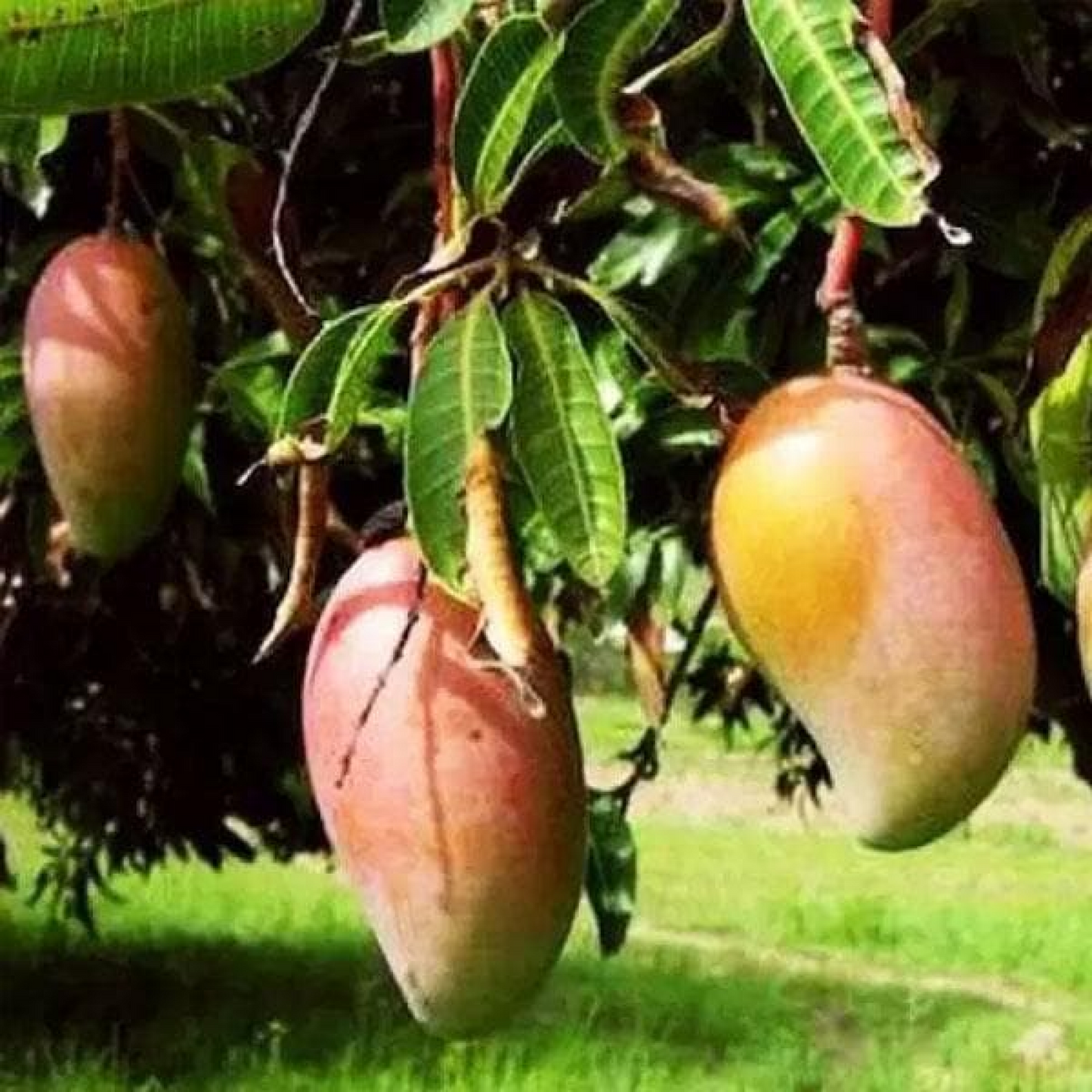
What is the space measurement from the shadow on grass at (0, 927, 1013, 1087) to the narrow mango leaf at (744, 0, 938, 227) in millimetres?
4285

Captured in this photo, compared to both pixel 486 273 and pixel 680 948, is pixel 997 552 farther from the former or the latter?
pixel 680 948

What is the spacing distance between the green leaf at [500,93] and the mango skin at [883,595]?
3.1 inches

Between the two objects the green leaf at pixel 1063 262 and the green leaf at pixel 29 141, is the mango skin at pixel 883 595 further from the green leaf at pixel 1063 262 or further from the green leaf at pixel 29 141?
the green leaf at pixel 29 141

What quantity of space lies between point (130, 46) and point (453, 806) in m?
0.13

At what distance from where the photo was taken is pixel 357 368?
0.54m

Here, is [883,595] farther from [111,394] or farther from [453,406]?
[111,394]

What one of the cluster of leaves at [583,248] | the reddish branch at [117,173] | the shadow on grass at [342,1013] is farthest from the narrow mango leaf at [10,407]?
the shadow on grass at [342,1013]

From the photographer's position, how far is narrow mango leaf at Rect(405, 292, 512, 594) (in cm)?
52

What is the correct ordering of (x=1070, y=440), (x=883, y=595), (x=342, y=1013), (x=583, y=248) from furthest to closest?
(x=342, y=1013) < (x=583, y=248) < (x=1070, y=440) < (x=883, y=595)

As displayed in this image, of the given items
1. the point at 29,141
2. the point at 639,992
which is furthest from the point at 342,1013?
the point at 29,141

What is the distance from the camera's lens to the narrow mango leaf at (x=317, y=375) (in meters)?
0.56

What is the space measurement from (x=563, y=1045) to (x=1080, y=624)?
4.69m

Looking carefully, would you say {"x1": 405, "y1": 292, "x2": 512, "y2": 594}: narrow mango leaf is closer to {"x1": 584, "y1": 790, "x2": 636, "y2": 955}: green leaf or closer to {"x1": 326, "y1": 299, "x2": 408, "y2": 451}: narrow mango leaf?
{"x1": 326, "y1": 299, "x2": 408, "y2": 451}: narrow mango leaf

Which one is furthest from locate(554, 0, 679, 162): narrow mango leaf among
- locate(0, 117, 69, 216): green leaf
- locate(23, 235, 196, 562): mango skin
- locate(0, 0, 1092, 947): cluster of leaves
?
locate(0, 117, 69, 216): green leaf
